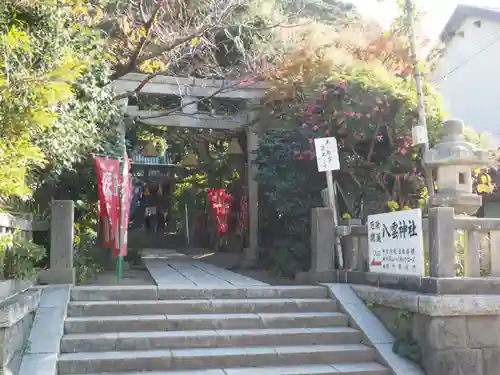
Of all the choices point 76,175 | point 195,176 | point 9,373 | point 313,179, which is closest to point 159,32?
point 76,175

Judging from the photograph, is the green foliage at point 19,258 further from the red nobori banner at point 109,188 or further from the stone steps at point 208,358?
the red nobori banner at point 109,188

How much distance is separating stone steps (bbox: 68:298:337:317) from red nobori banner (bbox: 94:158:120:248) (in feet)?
6.37

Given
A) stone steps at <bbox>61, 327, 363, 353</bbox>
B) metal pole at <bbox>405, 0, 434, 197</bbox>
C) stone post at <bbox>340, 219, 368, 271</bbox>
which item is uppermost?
metal pole at <bbox>405, 0, 434, 197</bbox>

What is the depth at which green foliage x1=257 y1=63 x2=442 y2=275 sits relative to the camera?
9.39m

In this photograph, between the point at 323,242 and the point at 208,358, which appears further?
the point at 323,242

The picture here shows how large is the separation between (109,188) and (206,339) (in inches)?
131

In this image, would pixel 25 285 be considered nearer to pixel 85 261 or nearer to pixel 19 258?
pixel 19 258

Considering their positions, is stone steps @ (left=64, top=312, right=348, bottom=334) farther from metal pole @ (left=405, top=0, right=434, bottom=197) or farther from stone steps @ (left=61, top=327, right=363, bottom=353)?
metal pole @ (left=405, top=0, right=434, bottom=197)

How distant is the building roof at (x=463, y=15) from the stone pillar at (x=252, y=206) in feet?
36.4

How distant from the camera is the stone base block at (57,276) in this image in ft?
24.3

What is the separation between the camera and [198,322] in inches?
263

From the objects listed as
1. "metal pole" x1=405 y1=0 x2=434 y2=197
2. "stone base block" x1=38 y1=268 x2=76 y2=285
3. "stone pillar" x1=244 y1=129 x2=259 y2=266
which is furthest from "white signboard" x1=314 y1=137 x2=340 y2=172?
"stone pillar" x1=244 y1=129 x2=259 y2=266

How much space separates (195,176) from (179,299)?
548 inches

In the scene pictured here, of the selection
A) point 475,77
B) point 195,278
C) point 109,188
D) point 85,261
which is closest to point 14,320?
point 109,188
